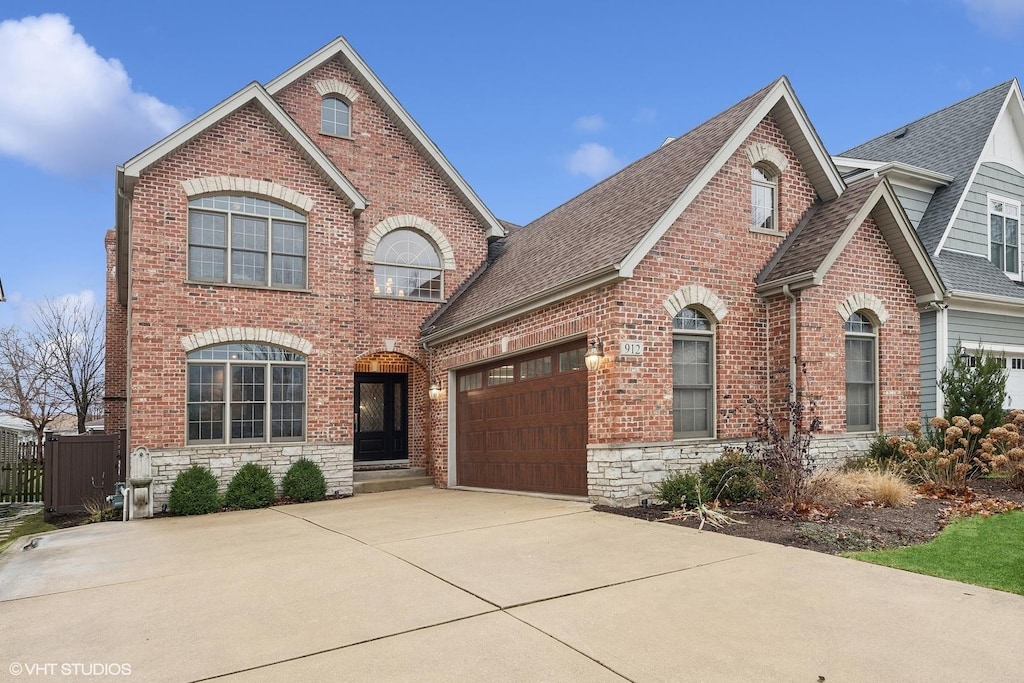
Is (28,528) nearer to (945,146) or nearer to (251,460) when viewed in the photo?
(251,460)

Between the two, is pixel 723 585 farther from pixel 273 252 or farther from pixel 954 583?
pixel 273 252

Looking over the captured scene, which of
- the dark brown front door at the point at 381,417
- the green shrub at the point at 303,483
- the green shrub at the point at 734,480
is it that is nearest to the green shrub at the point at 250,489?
the green shrub at the point at 303,483

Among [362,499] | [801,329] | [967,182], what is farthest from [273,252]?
[967,182]

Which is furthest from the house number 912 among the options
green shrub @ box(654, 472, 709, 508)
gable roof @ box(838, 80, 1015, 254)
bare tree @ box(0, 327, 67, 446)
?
bare tree @ box(0, 327, 67, 446)

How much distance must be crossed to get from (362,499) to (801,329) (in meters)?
8.76

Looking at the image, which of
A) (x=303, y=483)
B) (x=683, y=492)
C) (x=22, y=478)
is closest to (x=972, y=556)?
(x=683, y=492)

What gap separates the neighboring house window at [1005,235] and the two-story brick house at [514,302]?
4.80 m

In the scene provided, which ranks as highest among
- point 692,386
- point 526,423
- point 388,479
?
point 692,386

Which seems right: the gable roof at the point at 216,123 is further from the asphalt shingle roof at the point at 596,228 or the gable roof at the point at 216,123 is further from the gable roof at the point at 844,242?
the gable roof at the point at 844,242

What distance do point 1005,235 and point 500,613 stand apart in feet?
53.9

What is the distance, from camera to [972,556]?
6902mm

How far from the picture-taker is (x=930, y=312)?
1308cm

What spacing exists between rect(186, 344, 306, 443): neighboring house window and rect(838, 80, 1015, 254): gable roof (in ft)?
45.2

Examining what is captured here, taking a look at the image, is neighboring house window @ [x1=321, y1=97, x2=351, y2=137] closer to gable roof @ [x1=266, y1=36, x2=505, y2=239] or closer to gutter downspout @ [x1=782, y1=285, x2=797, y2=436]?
gable roof @ [x1=266, y1=36, x2=505, y2=239]
